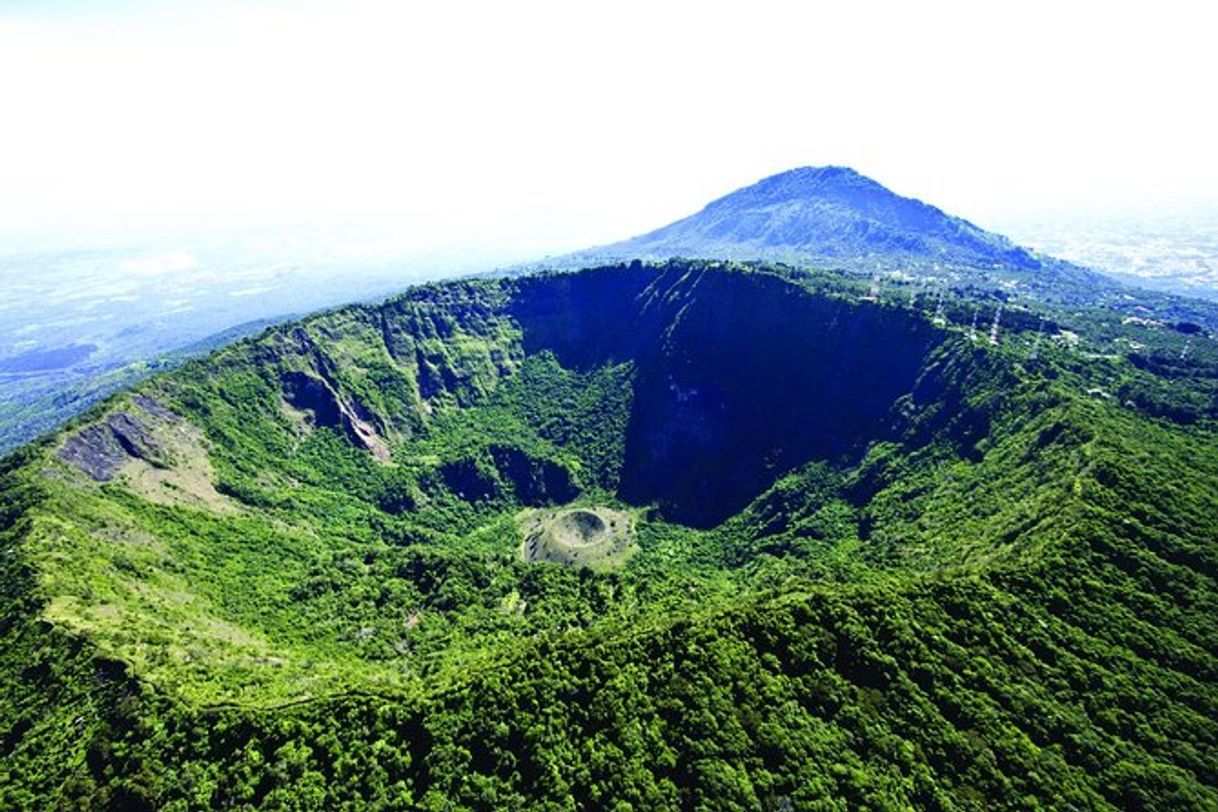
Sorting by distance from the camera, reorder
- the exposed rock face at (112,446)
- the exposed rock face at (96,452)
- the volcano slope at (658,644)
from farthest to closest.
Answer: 1. the exposed rock face at (112,446)
2. the exposed rock face at (96,452)
3. the volcano slope at (658,644)

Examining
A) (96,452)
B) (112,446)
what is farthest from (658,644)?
(112,446)

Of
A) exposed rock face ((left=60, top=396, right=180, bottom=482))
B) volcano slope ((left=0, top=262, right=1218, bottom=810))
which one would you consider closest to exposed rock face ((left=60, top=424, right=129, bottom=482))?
exposed rock face ((left=60, top=396, right=180, bottom=482))

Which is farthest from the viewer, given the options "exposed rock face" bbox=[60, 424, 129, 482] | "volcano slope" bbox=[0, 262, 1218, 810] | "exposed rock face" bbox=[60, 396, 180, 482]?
"exposed rock face" bbox=[60, 396, 180, 482]

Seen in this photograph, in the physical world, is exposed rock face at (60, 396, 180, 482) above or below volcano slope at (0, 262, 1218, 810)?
above

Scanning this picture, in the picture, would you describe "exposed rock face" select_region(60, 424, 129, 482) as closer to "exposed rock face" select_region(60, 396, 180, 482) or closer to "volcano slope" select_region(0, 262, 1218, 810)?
"exposed rock face" select_region(60, 396, 180, 482)

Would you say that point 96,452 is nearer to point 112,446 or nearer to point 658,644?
point 112,446

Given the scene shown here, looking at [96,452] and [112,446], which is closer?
[96,452]

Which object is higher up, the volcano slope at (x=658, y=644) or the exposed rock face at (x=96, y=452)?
the exposed rock face at (x=96, y=452)

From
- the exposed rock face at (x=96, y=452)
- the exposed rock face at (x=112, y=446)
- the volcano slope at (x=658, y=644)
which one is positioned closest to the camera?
the volcano slope at (x=658, y=644)

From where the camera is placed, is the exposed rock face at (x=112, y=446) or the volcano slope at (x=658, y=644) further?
the exposed rock face at (x=112, y=446)

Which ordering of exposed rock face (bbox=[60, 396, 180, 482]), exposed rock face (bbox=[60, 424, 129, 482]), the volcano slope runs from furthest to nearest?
exposed rock face (bbox=[60, 396, 180, 482])
exposed rock face (bbox=[60, 424, 129, 482])
the volcano slope

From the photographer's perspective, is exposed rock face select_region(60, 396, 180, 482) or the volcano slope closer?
the volcano slope

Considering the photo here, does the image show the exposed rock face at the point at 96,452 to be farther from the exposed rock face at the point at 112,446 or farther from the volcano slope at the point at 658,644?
the volcano slope at the point at 658,644

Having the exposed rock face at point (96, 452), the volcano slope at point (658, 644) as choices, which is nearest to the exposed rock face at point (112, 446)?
the exposed rock face at point (96, 452)
